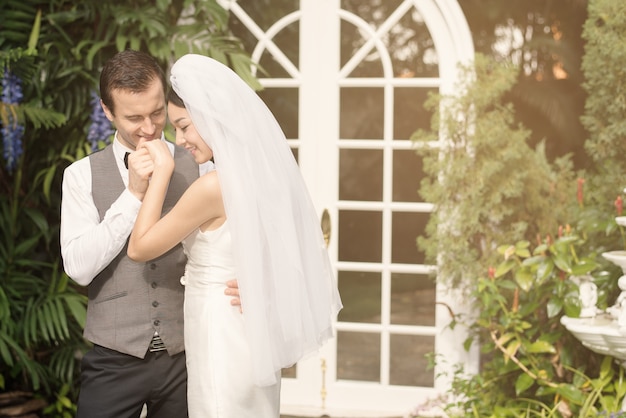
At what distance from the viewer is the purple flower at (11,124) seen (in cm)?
392

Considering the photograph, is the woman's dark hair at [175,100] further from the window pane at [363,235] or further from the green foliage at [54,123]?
the window pane at [363,235]

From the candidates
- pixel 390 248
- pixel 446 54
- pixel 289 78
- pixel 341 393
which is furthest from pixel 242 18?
pixel 341 393

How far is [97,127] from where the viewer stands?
4.02 metres

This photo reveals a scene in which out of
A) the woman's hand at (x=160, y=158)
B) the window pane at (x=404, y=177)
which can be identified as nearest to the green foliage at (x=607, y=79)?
the window pane at (x=404, y=177)

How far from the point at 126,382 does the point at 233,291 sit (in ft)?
1.37

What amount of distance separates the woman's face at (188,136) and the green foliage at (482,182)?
1.97 m

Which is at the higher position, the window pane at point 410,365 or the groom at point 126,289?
the groom at point 126,289

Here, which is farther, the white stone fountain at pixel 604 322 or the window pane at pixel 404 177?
the window pane at pixel 404 177

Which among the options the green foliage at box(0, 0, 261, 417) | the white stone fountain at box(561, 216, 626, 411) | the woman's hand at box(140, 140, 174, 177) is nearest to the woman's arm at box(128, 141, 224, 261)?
the woman's hand at box(140, 140, 174, 177)

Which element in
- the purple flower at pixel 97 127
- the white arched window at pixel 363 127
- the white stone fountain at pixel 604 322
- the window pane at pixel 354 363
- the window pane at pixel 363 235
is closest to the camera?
the white stone fountain at pixel 604 322

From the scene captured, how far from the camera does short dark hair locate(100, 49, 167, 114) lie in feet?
7.34

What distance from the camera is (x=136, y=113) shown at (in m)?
2.25

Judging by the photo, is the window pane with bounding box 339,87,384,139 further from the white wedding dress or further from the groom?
the white wedding dress

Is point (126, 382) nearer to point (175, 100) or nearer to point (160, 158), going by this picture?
point (160, 158)
